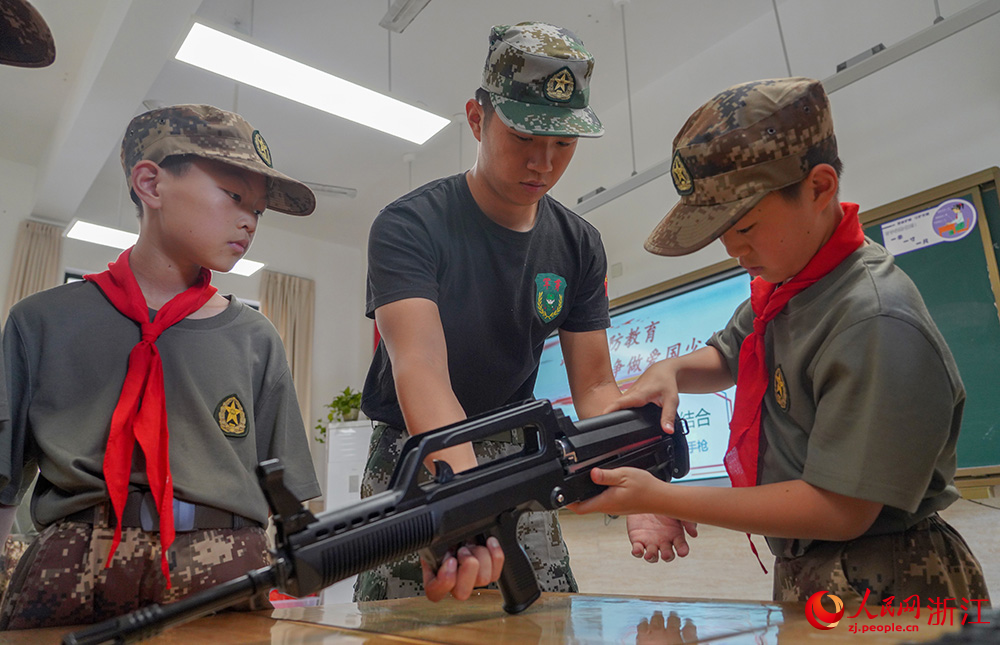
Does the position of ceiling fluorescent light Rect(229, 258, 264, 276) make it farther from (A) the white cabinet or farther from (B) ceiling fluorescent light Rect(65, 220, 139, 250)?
(A) the white cabinet

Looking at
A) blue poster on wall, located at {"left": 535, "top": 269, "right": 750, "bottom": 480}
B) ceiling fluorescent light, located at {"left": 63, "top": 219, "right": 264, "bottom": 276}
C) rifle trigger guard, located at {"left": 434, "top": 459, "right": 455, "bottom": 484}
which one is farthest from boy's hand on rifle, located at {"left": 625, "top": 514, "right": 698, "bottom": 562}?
ceiling fluorescent light, located at {"left": 63, "top": 219, "right": 264, "bottom": 276}

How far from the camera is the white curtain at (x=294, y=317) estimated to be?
6836 mm

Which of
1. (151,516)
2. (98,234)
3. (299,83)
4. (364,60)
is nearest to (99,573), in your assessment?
(151,516)

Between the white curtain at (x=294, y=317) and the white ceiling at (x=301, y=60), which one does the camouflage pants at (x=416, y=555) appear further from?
the white curtain at (x=294, y=317)

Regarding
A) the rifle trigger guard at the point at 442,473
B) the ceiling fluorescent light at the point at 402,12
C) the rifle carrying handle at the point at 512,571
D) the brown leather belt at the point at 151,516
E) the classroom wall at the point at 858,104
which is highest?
the ceiling fluorescent light at the point at 402,12

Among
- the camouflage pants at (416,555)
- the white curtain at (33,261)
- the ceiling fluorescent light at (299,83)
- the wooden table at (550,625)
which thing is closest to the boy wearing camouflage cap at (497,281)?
the camouflage pants at (416,555)

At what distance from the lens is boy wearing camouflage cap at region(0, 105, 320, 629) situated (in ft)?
3.33

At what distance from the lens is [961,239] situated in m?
2.94

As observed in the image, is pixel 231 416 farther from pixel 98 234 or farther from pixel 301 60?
pixel 98 234

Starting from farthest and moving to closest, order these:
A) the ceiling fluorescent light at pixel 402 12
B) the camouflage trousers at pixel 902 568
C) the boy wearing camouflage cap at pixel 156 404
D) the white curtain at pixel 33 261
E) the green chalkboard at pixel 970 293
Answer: the white curtain at pixel 33 261 → the ceiling fluorescent light at pixel 402 12 → the green chalkboard at pixel 970 293 → the boy wearing camouflage cap at pixel 156 404 → the camouflage trousers at pixel 902 568

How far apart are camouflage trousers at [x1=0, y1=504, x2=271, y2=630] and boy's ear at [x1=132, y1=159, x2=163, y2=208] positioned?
619 mm

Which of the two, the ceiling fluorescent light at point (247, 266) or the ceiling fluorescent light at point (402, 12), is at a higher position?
the ceiling fluorescent light at point (402, 12)

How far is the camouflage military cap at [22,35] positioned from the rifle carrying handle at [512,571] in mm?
Result: 962

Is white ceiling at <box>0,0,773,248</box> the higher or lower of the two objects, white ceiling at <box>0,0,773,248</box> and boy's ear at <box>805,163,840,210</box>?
the higher
